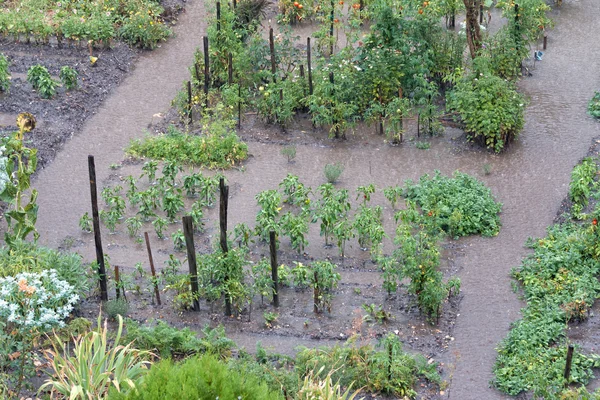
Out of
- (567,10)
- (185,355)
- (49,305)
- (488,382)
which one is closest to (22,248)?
(49,305)

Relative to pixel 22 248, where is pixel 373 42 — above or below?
above

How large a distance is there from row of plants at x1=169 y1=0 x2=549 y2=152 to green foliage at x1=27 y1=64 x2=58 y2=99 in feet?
5.95

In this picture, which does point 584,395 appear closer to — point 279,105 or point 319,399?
point 319,399

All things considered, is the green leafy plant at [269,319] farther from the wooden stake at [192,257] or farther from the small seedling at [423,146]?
the small seedling at [423,146]

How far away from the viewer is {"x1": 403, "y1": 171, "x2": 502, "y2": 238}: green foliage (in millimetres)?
11734

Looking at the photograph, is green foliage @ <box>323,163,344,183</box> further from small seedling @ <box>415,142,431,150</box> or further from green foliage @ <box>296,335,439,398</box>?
green foliage @ <box>296,335,439,398</box>

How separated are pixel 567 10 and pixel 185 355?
10.8 m

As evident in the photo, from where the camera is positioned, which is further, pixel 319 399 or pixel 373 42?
pixel 373 42

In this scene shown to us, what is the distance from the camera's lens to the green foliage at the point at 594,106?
14.2 m

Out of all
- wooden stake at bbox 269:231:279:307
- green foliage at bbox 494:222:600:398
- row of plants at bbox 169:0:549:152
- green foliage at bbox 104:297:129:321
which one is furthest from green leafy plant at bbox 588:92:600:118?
green foliage at bbox 104:297:129:321

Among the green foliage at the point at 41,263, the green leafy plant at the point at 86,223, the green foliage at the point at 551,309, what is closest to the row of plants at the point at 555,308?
the green foliage at the point at 551,309

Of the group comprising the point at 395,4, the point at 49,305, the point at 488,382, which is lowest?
the point at 488,382

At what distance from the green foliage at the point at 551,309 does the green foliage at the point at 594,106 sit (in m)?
2.97

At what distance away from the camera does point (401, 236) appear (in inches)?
425
